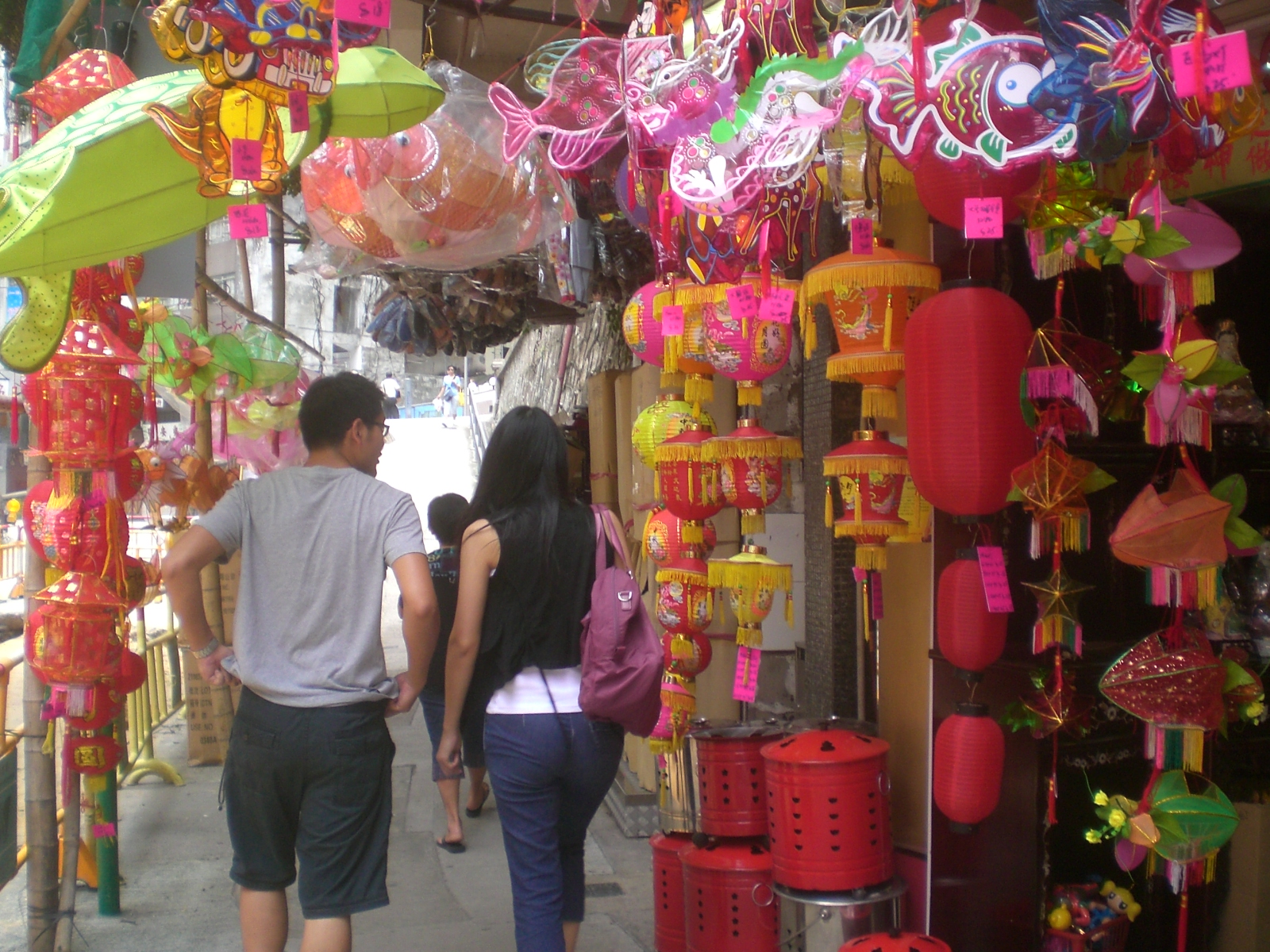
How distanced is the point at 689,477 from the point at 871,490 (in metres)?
0.68

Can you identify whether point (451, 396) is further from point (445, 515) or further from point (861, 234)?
point (861, 234)

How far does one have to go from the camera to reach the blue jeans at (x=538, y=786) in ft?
8.59

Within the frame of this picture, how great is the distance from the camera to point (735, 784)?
3.28m

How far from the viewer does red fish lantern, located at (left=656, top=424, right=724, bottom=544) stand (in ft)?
11.1

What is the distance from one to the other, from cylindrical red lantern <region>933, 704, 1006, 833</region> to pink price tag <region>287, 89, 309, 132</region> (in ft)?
6.76

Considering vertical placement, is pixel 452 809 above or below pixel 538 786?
below

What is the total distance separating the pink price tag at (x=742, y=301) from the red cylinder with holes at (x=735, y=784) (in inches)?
53.1

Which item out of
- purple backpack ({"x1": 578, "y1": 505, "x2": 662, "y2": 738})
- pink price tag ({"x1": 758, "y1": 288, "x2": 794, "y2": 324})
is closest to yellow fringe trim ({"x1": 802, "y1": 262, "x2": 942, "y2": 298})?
pink price tag ({"x1": 758, "y1": 288, "x2": 794, "y2": 324})

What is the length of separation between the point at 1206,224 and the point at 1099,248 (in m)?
0.21

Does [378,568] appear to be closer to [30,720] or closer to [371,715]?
[371,715]

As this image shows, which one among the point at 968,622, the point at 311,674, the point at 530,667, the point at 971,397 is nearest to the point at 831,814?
the point at 968,622

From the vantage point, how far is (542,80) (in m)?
2.94

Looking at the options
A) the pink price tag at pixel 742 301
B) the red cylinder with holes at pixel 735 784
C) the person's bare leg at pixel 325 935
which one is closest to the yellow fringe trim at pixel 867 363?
the pink price tag at pixel 742 301

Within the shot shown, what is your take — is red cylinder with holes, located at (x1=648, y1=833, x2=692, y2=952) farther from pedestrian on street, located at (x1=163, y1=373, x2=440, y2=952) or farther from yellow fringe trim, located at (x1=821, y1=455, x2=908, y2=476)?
yellow fringe trim, located at (x1=821, y1=455, x2=908, y2=476)
